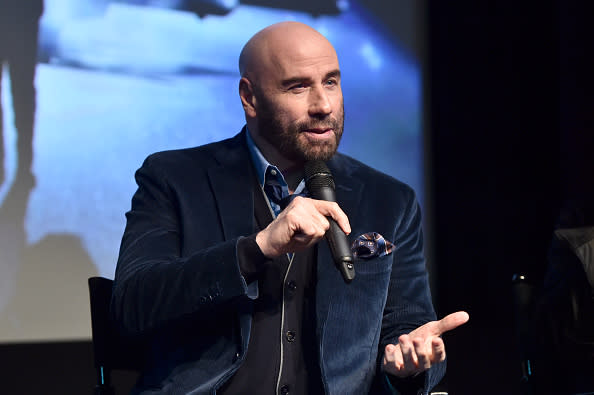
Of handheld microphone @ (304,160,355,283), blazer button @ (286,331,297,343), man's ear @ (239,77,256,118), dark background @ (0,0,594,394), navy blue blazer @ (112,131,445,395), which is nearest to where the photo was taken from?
handheld microphone @ (304,160,355,283)

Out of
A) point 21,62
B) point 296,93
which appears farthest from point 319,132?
point 21,62

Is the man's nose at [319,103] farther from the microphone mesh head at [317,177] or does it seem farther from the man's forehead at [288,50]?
the microphone mesh head at [317,177]

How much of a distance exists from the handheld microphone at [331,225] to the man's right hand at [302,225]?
0.02 metres

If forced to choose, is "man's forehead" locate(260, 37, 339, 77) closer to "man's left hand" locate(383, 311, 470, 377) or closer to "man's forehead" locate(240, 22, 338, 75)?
"man's forehead" locate(240, 22, 338, 75)

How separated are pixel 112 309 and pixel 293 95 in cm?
73

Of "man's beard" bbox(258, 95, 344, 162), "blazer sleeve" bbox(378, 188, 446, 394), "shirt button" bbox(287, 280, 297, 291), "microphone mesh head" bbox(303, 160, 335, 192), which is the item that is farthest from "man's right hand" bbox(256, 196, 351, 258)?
"blazer sleeve" bbox(378, 188, 446, 394)

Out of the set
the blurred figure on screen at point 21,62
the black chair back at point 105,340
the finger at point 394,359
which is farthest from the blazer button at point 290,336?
the blurred figure on screen at point 21,62

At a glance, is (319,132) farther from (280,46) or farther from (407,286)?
(407,286)

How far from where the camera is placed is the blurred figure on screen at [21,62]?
303 cm

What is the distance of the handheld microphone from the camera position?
4.47 feet

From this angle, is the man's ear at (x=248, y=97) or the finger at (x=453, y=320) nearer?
the finger at (x=453, y=320)

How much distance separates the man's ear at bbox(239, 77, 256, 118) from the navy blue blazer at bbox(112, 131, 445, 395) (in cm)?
10

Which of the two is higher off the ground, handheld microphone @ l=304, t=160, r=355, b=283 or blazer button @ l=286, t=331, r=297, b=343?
handheld microphone @ l=304, t=160, r=355, b=283

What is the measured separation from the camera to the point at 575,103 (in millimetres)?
3883
